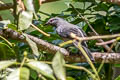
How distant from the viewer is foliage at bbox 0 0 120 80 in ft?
2.91

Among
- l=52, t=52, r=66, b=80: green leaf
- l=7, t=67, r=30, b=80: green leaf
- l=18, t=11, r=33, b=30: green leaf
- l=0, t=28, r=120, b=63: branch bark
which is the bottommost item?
l=0, t=28, r=120, b=63: branch bark

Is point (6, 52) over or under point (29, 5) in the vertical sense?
under

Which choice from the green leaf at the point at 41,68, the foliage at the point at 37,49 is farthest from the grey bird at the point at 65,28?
the green leaf at the point at 41,68

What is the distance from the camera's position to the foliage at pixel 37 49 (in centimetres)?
89

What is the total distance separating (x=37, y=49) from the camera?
3.90 feet

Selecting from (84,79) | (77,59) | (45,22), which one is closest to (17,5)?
(77,59)

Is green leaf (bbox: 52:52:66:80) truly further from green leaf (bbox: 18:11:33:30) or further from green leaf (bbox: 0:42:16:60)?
green leaf (bbox: 0:42:16:60)

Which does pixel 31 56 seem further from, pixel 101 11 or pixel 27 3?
pixel 101 11

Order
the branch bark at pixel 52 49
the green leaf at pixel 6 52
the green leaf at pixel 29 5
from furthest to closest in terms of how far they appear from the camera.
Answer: the branch bark at pixel 52 49
the green leaf at pixel 6 52
the green leaf at pixel 29 5

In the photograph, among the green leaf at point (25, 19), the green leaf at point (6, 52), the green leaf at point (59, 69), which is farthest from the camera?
the green leaf at point (6, 52)

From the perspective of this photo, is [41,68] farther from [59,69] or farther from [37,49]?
[37,49]

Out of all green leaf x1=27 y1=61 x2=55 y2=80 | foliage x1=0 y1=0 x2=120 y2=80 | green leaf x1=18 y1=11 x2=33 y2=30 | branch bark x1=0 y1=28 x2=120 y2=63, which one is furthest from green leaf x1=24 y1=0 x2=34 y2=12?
branch bark x1=0 y1=28 x2=120 y2=63

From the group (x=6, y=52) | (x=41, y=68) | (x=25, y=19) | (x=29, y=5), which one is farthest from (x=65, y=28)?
(x=41, y=68)

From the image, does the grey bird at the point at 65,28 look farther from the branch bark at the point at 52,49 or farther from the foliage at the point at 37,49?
the branch bark at the point at 52,49
